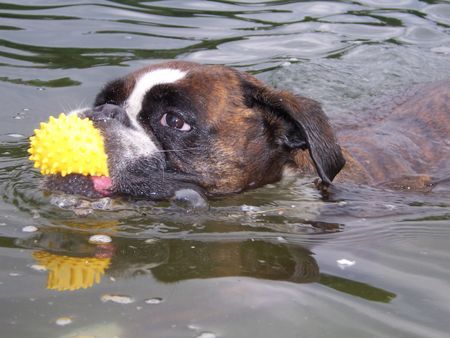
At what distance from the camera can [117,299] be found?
11.4 feet

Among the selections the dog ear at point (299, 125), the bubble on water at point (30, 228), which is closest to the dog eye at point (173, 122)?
the dog ear at point (299, 125)

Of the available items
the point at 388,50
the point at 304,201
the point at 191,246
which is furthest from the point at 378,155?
the point at 388,50

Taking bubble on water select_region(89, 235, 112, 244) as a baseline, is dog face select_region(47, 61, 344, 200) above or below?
above

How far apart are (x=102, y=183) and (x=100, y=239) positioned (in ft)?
1.28

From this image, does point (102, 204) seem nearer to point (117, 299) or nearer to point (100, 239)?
point (100, 239)

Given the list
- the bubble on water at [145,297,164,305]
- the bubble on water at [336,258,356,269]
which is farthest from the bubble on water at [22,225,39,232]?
the bubble on water at [336,258,356,269]

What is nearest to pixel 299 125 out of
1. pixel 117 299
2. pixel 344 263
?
pixel 344 263

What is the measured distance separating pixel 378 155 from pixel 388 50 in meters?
3.41

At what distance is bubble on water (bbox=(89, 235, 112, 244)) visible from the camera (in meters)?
4.13

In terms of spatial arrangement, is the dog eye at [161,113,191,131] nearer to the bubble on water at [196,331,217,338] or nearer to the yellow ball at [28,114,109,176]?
the yellow ball at [28,114,109,176]

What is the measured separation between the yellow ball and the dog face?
0.10m

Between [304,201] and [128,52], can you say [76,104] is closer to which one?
[128,52]

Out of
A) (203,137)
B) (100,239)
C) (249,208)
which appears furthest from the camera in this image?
(249,208)

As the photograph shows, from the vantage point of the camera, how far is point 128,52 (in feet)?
26.9
